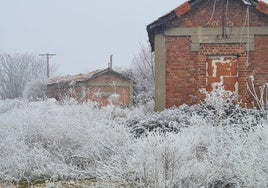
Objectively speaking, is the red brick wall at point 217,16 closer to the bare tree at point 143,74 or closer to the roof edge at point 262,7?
the roof edge at point 262,7

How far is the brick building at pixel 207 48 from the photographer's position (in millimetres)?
12078

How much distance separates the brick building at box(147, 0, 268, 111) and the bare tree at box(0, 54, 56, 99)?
3852 cm

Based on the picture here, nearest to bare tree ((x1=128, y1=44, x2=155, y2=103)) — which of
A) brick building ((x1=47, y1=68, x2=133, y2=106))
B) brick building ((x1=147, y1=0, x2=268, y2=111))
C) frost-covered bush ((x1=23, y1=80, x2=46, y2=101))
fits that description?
brick building ((x1=47, y1=68, x2=133, y2=106))

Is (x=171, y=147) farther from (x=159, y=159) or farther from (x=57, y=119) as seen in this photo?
(x=57, y=119)

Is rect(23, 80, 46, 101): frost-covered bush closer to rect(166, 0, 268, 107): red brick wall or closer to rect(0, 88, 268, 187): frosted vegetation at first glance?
rect(166, 0, 268, 107): red brick wall

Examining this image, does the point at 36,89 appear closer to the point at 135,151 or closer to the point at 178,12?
the point at 178,12

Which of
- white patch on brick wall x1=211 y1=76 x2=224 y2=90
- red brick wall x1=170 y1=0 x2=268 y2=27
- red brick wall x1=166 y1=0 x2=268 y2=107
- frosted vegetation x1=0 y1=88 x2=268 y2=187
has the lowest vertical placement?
frosted vegetation x1=0 y1=88 x2=268 y2=187

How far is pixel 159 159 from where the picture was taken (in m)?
5.18

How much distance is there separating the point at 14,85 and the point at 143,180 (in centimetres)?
5088

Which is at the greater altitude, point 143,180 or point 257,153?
point 257,153

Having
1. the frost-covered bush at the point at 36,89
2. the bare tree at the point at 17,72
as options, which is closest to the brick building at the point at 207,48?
the frost-covered bush at the point at 36,89

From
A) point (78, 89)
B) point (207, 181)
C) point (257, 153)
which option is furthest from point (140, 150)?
point (78, 89)

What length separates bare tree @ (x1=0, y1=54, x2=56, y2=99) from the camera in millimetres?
52750

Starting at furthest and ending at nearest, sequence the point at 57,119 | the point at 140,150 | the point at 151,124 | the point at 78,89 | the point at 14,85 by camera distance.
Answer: the point at 14,85, the point at 78,89, the point at 151,124, the point at 57,119, the point at 140,150
